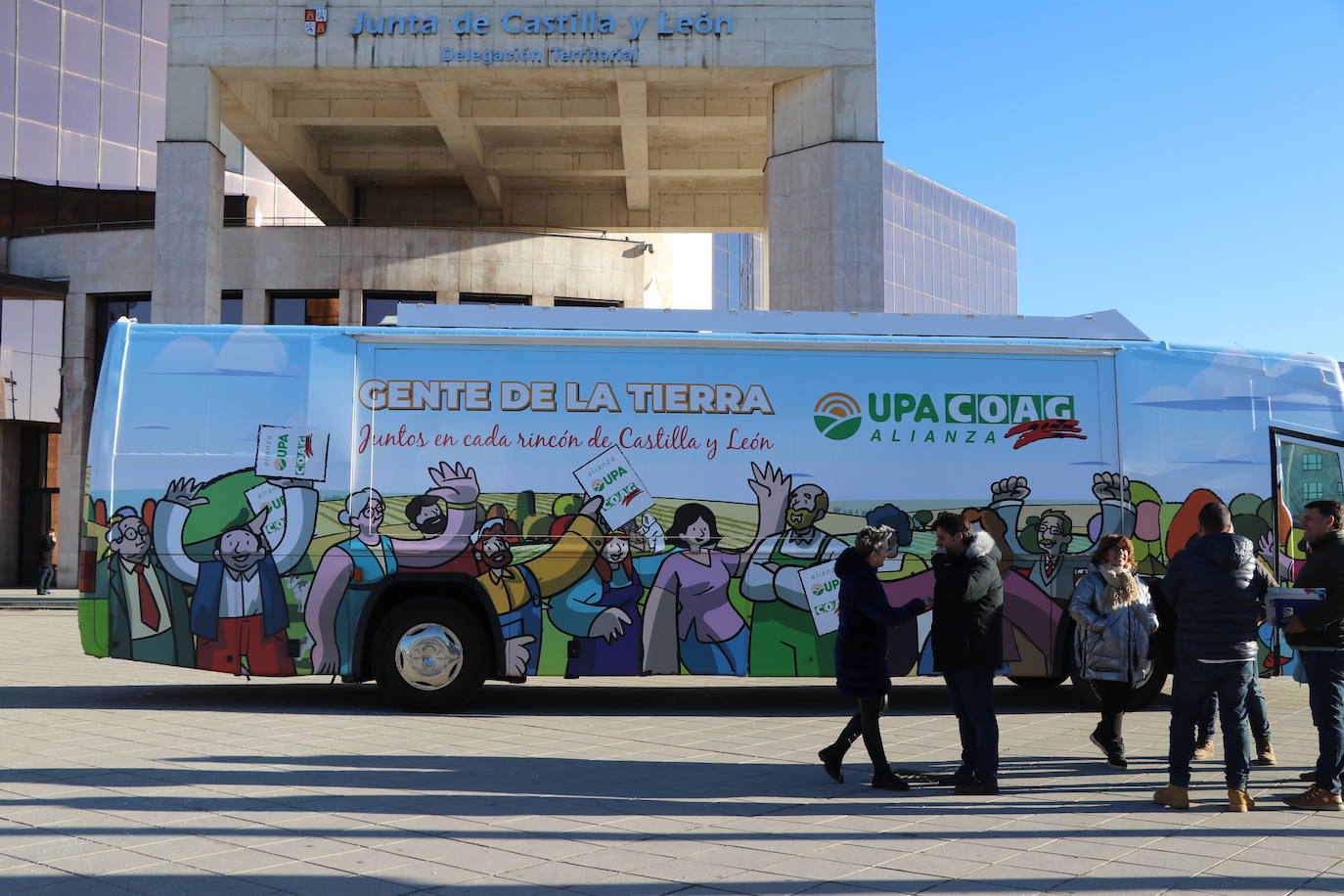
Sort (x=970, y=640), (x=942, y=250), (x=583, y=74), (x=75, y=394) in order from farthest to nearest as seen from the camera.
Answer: (x=942, y=250) → (x=75, y=394) → (x=583, y=74) → (x=970, y=640)

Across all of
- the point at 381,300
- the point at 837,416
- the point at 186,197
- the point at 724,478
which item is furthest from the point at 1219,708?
the point at 381,300

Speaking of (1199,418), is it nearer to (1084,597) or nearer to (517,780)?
(1084,597)

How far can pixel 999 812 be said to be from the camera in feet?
22.4

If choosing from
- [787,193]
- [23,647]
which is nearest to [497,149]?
[787,193]

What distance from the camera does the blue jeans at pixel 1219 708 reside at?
22.7ft

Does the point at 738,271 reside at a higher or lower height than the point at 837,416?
higher

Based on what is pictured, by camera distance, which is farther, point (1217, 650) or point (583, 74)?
point (583, 74)

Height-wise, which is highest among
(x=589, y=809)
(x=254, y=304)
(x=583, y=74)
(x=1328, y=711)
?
(x=583, y=74)

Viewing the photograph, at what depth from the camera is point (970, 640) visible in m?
7.32

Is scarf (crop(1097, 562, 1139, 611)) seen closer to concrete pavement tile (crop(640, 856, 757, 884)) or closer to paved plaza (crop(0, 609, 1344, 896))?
paved plaza (crop(0, 609, 1344, 896))

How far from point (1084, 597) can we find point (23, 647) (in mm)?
14740

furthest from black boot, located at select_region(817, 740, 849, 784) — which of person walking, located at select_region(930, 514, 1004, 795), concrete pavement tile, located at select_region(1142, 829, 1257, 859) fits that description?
concrete pavement tile, located at select_region(1142, 829, 1257, 859)

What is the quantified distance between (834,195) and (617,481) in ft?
53.2

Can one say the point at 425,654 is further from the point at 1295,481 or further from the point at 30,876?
the point at 1295,481
